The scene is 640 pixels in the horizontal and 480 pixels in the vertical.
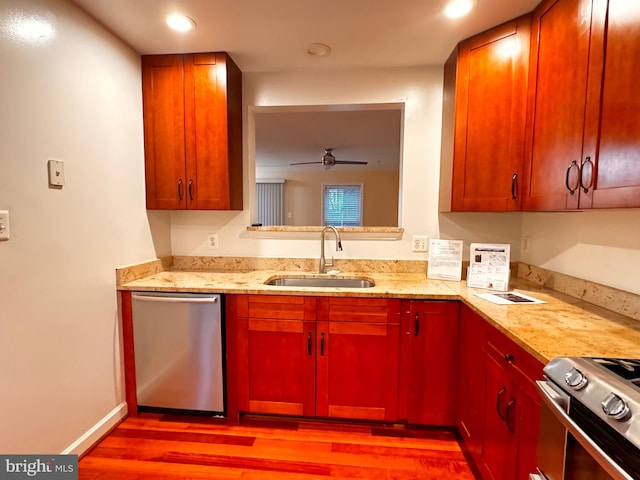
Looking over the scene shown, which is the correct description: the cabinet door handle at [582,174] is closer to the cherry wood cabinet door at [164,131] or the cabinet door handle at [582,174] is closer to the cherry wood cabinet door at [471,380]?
the cherry wood cabinet door at [471,380]

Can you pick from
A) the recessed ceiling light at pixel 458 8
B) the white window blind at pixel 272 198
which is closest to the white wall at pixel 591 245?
the recessed ceiling light at pixel 458 8

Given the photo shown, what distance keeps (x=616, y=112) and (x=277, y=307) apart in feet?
5.70

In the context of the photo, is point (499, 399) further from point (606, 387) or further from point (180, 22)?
point (180, 22)

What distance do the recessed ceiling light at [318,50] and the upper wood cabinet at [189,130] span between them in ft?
1.82

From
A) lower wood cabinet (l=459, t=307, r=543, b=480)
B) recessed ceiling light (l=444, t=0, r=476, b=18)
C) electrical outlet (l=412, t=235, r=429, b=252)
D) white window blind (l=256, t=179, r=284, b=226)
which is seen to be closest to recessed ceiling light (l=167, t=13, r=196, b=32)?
recessed ceiling light (l=444, t=0, r=476, b=18)

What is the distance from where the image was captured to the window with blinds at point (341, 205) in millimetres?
7410

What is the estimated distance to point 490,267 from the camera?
6.05ft

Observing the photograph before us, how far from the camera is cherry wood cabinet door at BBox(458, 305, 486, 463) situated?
1458 mm

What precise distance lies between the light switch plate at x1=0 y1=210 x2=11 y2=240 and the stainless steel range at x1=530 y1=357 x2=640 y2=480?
2.01 meters

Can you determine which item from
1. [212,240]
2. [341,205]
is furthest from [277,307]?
[341,205]

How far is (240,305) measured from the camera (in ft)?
6.08

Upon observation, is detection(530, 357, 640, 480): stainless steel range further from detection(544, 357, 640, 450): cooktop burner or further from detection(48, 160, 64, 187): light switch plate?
detection(48, 160, 64, 187): light switch plate

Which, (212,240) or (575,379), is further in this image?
(212,240)

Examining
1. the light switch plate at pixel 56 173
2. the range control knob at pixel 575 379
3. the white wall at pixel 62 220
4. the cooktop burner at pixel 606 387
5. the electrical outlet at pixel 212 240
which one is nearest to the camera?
the cooktop burner at pixel 606 387
